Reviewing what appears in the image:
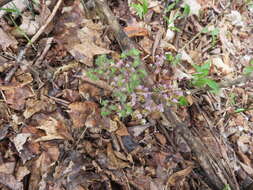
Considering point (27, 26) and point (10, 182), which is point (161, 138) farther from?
point (27, 26)

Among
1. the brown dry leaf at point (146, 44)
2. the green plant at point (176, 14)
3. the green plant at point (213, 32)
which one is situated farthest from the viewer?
the green plant at point (213, 32)

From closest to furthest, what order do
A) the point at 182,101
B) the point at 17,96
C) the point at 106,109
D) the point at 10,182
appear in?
1. the point at 10,182
2. the point at 17,96
3. the point at 106,109
4. the point at 182,101

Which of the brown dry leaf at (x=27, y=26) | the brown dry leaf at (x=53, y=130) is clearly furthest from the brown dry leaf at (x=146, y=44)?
the brown dry leaf at (x=53, y=130)

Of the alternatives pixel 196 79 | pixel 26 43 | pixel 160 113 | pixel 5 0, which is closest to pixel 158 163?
pixel 160 113

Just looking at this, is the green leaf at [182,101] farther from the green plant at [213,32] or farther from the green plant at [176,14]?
the green plant at [213,32]

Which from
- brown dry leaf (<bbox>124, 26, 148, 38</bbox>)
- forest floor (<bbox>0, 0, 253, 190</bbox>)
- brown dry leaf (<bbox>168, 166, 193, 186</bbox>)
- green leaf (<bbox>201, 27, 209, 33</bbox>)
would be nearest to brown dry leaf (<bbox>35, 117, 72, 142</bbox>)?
forest floor (<bbox>0, 0, 253, 190</bbox>)

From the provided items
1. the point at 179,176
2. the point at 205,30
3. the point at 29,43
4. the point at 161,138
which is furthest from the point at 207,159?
the point at 29,43
